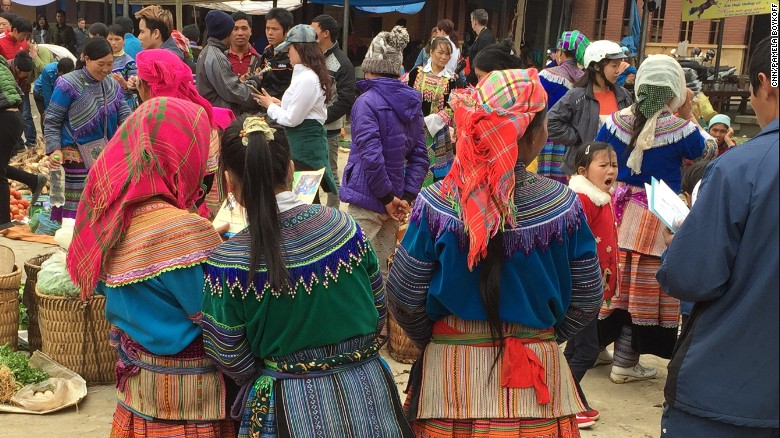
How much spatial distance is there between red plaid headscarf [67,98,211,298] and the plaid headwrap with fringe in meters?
4.98

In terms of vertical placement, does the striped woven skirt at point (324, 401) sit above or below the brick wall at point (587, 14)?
below

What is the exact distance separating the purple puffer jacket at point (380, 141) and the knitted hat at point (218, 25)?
2.29 m

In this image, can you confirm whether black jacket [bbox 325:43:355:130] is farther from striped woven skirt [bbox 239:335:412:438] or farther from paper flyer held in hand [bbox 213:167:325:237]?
striped woven skirt [bbox 239:335:412:438]

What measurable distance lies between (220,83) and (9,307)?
8.26 feet

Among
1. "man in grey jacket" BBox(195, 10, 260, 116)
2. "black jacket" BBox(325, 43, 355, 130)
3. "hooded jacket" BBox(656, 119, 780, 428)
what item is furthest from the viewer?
"black jacket" BBox(325, 43, 355, 130)

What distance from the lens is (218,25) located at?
749cm

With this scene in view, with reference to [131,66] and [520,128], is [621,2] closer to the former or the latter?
[131,66]

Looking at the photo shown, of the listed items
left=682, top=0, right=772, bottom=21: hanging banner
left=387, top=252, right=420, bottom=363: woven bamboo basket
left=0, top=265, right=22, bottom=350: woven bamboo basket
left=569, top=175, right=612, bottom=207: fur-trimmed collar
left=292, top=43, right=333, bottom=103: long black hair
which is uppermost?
left=682, top=0, right=772, bottom=21: hanging banner

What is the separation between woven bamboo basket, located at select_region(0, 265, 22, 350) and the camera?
202 inches

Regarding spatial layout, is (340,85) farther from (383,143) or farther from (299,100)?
(383,143)

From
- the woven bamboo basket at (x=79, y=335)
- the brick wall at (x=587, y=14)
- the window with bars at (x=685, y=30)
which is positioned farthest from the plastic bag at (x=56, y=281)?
the window with bars at (x=685, y=30)

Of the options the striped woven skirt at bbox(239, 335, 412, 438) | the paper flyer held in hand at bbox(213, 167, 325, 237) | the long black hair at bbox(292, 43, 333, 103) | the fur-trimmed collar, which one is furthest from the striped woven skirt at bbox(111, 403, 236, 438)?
the long black hair at bbox(292, 43, 333, 103)

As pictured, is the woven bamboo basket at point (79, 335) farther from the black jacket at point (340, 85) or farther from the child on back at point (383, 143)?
the black jacket at point (340, 85)

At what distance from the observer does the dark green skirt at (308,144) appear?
6.43 m
